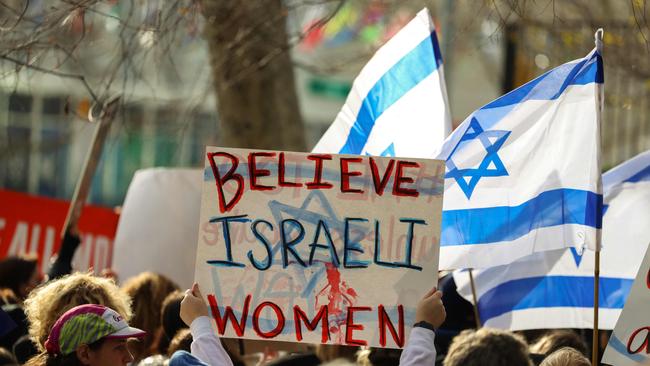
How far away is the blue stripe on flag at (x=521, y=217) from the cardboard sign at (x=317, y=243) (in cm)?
73

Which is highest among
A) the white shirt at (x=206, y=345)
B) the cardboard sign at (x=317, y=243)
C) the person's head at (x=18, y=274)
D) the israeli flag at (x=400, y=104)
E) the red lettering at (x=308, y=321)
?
the israeli flag at (x=400, y=104)

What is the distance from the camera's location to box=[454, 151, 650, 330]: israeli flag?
6141mm

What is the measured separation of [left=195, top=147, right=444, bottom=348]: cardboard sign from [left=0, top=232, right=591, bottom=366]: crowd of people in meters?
0.12

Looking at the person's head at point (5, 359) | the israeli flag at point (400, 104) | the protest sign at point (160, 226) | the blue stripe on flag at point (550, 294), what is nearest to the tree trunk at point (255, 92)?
the protest sign at point (160, 226)

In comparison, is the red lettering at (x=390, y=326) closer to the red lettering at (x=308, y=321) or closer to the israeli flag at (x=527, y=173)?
the red lettering at (x=308, y=321)

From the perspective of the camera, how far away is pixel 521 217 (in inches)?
208

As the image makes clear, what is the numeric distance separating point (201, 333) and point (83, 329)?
0.45 metres

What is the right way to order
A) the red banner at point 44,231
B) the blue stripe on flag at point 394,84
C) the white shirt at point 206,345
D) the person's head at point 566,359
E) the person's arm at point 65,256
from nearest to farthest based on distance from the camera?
the white shirt at point 206,345, the person's head at point 566,359, the blue stripe on flag at point 394,84, the person's arm at point 65,256, the red banner at point 44,231

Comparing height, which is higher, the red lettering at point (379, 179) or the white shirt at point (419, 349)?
the red lettering at point (379, 179)

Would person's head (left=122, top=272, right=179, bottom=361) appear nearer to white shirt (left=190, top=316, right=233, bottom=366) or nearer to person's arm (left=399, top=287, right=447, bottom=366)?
white shirt (left=190, top=316, right=233, bottom=366)

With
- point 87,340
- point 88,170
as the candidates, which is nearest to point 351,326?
point 87,340

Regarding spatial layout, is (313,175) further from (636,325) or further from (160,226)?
(160,226)

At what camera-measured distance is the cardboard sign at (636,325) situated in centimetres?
479

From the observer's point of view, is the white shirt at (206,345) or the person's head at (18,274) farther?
the person's head at (18,274)
